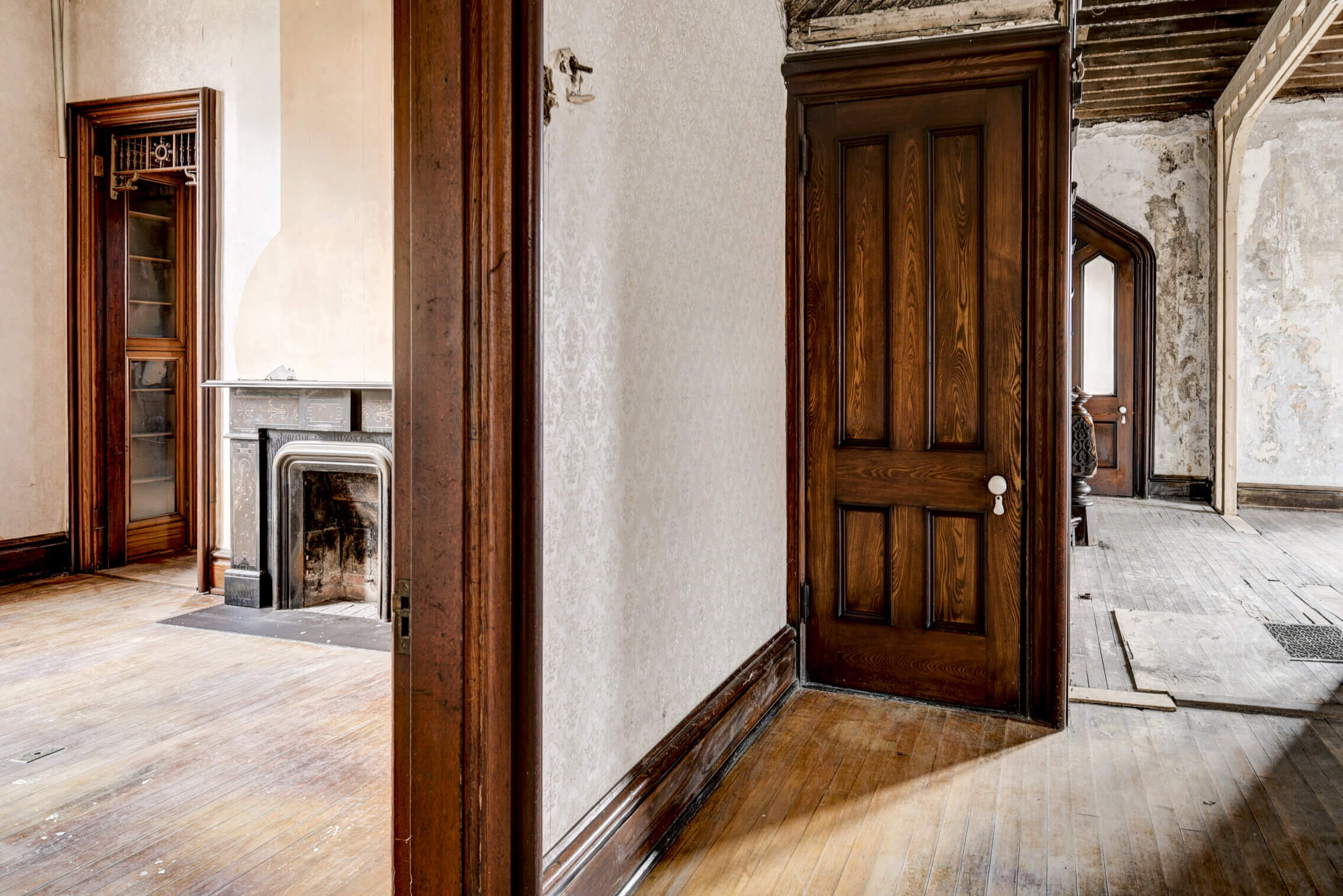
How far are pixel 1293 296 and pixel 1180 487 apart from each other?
76.2 inches

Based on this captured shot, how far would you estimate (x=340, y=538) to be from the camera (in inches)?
186

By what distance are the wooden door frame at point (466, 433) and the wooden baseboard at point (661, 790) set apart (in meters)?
0.24

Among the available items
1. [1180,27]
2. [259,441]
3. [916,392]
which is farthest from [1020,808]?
[1180,27]

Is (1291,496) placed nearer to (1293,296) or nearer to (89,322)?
(1293,296)

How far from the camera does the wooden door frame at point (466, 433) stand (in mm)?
1490

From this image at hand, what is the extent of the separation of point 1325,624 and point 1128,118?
5.89 meters

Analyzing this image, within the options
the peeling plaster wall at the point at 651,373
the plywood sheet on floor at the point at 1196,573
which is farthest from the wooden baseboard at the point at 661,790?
the plywood sheet on floor at the point at 1196,573

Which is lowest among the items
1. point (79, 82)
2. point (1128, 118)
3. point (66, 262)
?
point (66, 262)

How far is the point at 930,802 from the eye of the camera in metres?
2.42

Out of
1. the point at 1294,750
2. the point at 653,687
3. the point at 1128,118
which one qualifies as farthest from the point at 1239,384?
the point at 653,687

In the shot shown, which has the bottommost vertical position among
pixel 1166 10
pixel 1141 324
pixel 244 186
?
pixel 1141 324

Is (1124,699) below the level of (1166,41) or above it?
below

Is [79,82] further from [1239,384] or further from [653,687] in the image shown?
[1239,384]

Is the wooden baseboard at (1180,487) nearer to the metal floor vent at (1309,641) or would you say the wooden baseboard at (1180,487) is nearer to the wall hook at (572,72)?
the metal floor vent at (1309,641)
